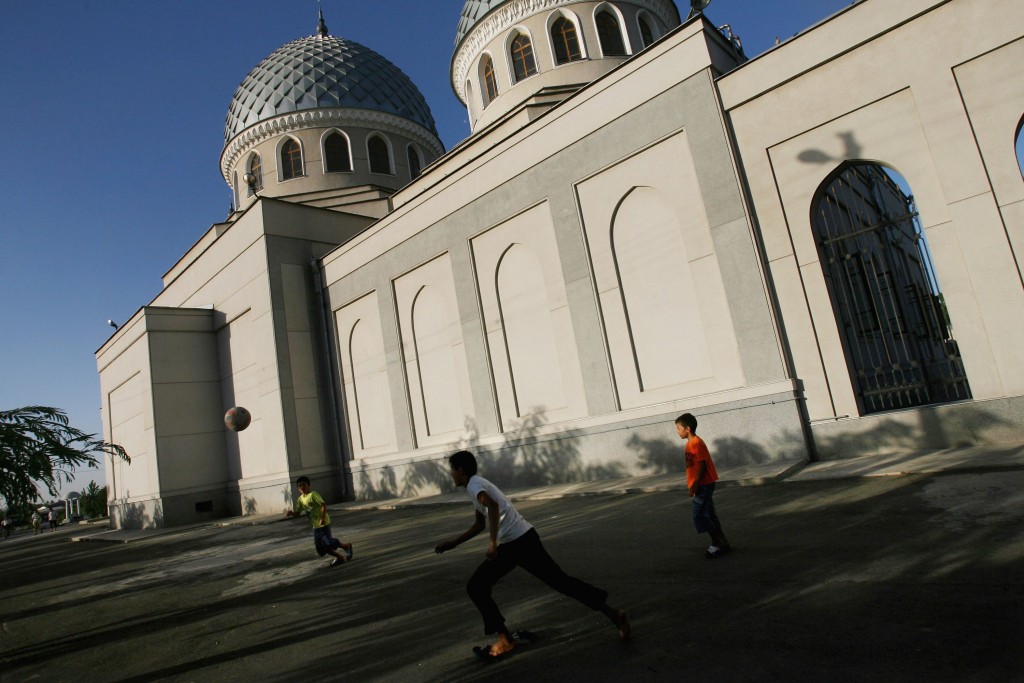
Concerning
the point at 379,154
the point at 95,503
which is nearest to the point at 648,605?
the point at 379,154

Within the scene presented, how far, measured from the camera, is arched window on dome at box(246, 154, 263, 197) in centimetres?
2481

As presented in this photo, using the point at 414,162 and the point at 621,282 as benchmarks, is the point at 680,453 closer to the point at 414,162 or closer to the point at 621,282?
the point at 621,282

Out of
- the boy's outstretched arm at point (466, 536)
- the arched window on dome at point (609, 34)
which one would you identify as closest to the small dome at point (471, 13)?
the arched window on dome at point (609, 34)

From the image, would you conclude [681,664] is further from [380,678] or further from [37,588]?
[37,588]

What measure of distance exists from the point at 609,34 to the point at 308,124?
12.1 m

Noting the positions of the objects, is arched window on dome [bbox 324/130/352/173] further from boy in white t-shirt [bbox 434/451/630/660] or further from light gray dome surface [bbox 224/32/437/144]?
boy in white t-shirt [bbox 434/451/630/660]

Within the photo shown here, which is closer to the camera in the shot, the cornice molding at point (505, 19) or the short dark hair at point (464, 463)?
the short dark hair at point (464, 463)

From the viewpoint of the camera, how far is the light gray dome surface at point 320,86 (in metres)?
25.2

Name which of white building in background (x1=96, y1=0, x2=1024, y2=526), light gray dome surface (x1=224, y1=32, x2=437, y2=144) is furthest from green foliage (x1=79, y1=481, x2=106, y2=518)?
light gray dome surface (x1=224, y1=32, x2=437, y2=144)

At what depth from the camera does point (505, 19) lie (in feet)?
65.6

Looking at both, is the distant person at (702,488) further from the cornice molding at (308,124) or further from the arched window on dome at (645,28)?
the cornice molding at (308,124)

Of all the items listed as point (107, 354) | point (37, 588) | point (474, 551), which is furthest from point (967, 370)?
point (107, 354)

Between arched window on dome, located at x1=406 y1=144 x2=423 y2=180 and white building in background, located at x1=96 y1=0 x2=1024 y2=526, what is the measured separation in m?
3.72

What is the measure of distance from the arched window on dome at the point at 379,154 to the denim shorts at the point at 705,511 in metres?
22.1
